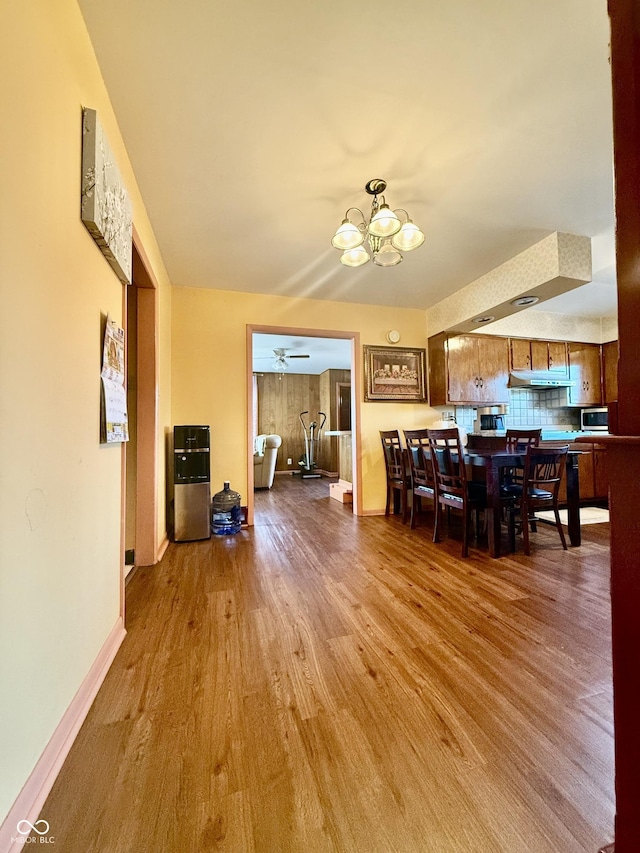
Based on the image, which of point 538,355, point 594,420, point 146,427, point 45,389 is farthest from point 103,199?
point 594,420

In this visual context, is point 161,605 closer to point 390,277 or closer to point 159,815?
point 159,815

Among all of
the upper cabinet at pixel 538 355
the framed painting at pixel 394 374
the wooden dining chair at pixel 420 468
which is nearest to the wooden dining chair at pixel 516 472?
the wooden dining chair at pixel 420 468

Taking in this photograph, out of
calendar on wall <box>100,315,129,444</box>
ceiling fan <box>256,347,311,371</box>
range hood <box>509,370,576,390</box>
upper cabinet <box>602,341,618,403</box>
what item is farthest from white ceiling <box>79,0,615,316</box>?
ceiling fan <box>256,347,311,371</box>

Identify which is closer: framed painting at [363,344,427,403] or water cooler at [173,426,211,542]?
water cooler at [173,426,211,542]

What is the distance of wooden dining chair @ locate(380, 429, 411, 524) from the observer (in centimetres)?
342

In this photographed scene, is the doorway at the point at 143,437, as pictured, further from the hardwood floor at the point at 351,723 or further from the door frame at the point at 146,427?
the hardwood floor at the point at 351,723

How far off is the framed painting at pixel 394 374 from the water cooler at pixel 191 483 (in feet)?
6.47

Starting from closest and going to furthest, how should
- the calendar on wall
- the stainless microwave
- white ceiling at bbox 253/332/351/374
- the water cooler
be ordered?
the calendar on wall < the water cooler < the stainless microwave < white ceiling at bbox 253/332/351/374

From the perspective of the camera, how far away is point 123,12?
1149 millimetres

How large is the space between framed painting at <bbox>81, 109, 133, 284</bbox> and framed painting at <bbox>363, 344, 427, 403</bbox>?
280 cm

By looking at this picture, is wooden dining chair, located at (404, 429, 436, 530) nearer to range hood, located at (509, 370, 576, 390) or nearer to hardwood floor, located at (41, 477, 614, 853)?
hardwood floor, located at (41, 477, 614, 853)

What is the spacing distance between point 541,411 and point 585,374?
29.7 inches

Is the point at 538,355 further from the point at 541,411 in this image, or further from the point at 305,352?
the point at 305,352

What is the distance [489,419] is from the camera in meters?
4.25
